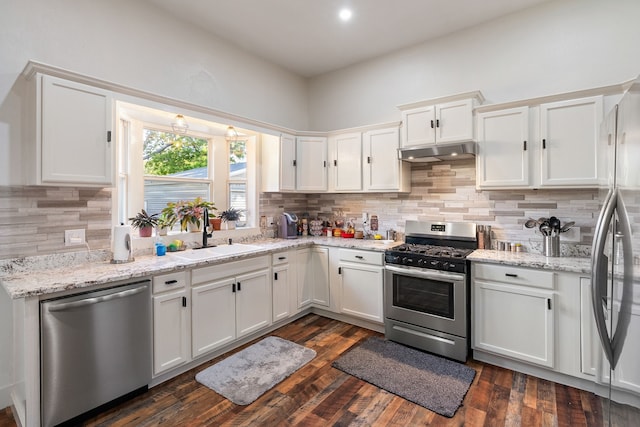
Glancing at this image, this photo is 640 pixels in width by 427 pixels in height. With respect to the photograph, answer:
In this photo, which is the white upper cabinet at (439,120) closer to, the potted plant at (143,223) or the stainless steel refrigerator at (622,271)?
the stainless steel refrigerator at (622,271)

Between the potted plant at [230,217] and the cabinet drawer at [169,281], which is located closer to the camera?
the cabinet drawer at [169,281]

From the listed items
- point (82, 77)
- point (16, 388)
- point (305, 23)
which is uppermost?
point (305, 23)

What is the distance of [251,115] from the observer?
151 inches

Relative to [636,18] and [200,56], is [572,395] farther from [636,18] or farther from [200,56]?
[200,56]

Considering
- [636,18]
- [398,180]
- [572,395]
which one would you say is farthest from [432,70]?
[572,395]

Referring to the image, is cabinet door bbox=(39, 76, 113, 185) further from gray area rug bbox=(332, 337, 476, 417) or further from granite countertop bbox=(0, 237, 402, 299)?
gray area rug bbox=(332, 337, 476, 417)

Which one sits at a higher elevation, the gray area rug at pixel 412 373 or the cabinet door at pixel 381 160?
the cabinet door at pixel 381 160

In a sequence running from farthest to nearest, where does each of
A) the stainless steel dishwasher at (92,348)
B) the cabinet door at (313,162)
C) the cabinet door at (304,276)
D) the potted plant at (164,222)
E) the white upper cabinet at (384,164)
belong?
1. the cabinet door at (313,162)
2. the cabinet door at (304,276)
3. the white upper cabinet at (384,164)
4. the potted plant at (164,222)
5. the stainless steel dishwasher at (92,348)

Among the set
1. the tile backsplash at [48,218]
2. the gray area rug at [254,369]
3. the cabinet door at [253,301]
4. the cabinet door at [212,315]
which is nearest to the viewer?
the tile backsplash at [48,218]

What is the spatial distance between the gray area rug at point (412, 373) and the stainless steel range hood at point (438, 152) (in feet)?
6.22

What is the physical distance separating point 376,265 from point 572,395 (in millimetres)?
1783

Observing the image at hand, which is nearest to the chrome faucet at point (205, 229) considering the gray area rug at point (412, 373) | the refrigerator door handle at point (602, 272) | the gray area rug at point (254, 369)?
the gray area rug at point (254, 369)

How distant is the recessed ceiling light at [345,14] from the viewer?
3012 mm

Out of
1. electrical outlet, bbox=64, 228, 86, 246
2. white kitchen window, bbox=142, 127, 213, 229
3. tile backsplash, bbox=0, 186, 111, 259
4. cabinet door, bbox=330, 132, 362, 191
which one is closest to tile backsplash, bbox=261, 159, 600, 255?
cabinet door, bbox=330, 132, 362, 191
